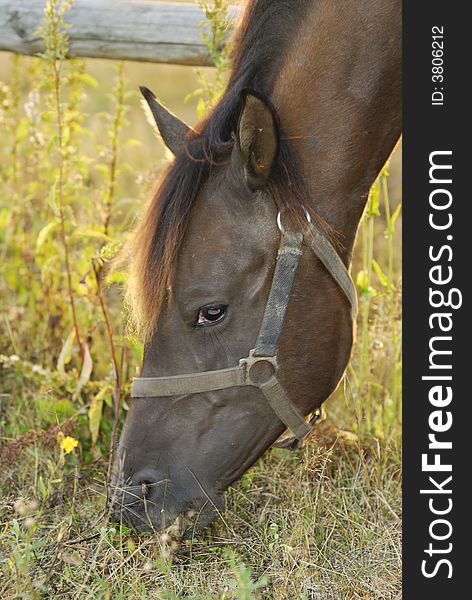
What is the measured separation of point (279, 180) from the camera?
2166 millimetres

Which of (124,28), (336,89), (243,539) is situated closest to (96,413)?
(243,539)

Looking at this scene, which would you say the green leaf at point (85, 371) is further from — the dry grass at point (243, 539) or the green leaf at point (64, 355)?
the dry grass at point (243, 539)

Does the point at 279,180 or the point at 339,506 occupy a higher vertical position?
the point at 279,180

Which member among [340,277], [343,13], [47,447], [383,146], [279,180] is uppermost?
[343,13]

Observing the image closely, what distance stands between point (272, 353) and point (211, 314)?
21cm

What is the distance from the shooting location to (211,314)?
7.27 ft

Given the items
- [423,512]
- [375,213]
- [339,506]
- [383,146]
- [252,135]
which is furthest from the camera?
[375,213]

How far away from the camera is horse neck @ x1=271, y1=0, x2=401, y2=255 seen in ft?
7.25

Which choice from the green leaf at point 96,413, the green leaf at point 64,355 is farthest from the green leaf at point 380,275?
the green leaf at point 64,355

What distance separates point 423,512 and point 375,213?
1237mm

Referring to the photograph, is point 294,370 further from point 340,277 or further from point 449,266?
point 449,266

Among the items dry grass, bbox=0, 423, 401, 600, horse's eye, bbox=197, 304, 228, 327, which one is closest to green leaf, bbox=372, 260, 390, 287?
dry grass, bbox=0, 423, 401, 600

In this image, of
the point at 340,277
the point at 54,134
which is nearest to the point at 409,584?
the point at 340,277

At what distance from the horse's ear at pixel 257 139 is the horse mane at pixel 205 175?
5 centimetres
